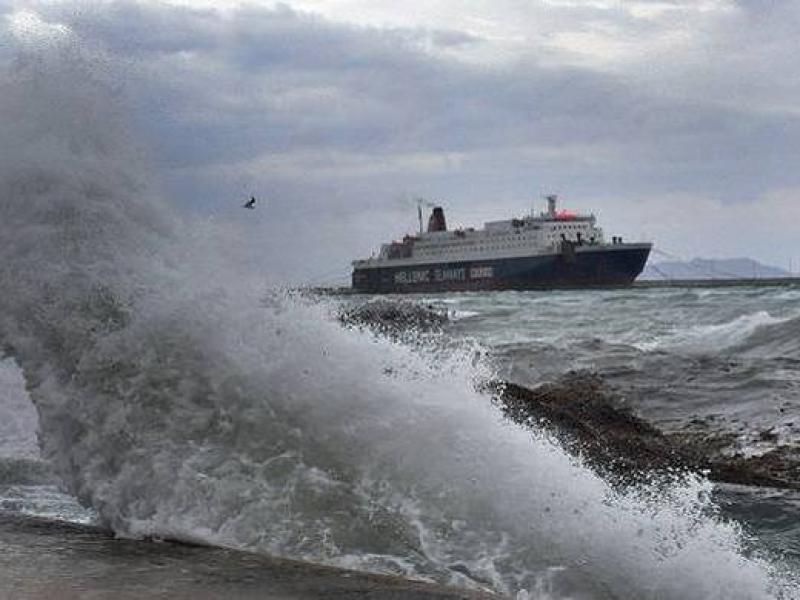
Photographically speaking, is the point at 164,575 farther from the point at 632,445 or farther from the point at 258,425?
the point at 632,445

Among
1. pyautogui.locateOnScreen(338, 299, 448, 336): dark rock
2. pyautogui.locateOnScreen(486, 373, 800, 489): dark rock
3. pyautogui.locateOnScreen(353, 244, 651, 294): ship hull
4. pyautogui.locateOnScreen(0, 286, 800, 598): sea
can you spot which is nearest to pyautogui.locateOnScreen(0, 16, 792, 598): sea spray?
pyautogui.locateOnScreen(0, 286, 800, 598): sea

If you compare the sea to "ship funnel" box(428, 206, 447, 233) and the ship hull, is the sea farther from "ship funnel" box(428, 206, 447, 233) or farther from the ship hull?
"ship funnel" box(428, 206, 447, 233)

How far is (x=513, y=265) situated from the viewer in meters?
91.1

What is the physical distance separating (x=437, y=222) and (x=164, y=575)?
109526 millimetres

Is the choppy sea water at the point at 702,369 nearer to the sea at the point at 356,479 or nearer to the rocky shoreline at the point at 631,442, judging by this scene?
the rocky shoreline at the point at 631,442

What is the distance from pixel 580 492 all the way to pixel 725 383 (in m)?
12.1

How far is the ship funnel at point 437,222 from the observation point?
113500mm

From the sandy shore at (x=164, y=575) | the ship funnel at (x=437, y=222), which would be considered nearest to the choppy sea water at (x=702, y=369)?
the sandy shore at (x=164, y=575)

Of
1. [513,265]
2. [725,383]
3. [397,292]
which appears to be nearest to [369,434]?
[725,383]

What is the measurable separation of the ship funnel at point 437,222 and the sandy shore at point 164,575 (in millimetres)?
107722

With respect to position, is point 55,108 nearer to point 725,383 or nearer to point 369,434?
point 369,434

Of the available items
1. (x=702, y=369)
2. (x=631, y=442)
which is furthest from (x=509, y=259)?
(x=631, y=442)

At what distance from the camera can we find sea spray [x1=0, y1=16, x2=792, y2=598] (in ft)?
18.8

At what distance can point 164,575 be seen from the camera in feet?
16.9
